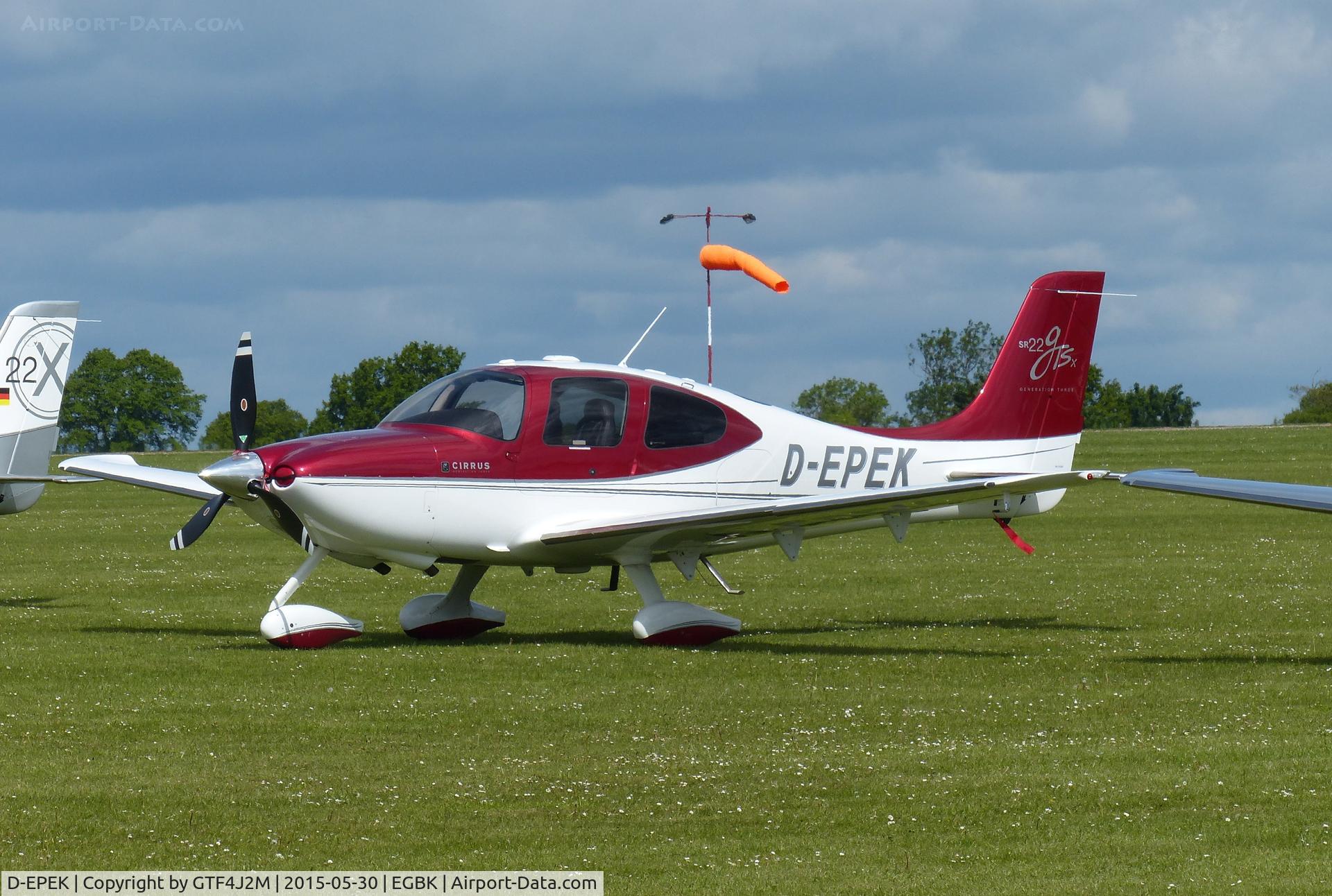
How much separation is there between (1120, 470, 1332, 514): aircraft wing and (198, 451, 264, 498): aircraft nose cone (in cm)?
671

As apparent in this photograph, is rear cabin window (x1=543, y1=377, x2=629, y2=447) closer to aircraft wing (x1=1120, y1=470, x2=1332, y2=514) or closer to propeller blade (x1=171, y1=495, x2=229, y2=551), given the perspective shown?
propeller blade (x1=171, y1=495, x2=229, y2=551)

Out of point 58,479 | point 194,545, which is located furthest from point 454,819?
point 194,545

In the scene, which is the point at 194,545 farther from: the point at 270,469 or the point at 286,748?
the point at 286,748

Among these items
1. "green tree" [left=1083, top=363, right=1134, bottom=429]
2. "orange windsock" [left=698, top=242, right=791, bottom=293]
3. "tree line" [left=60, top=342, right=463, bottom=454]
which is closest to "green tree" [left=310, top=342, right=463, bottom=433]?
"tree line" [left=60, top=342, right=463, bottom=454]

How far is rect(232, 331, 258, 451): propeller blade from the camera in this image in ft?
47.2

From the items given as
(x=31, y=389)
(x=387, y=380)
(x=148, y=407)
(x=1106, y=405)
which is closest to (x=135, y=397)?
(x=148, y=407)

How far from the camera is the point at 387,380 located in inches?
4050

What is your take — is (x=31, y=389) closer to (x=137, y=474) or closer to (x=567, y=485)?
(x=137, y=474)

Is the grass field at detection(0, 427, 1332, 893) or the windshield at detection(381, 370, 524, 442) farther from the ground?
the windshield at detection(381, 370, 524, 442)

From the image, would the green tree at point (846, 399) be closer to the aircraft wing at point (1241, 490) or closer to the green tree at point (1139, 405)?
the green tree at point (1139, 405)

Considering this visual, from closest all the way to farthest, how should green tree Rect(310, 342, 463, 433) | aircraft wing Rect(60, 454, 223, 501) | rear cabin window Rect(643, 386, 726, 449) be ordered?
rear cabin window Rect(643, 386, 726, 449) → aircraft wing Rect(60, 454, 223, 501) → green tree Rect(310, 342, 463, 433)

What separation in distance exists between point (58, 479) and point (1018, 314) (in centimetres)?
1000

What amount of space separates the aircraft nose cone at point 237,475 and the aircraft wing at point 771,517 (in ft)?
8.24

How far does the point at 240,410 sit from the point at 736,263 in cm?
750
